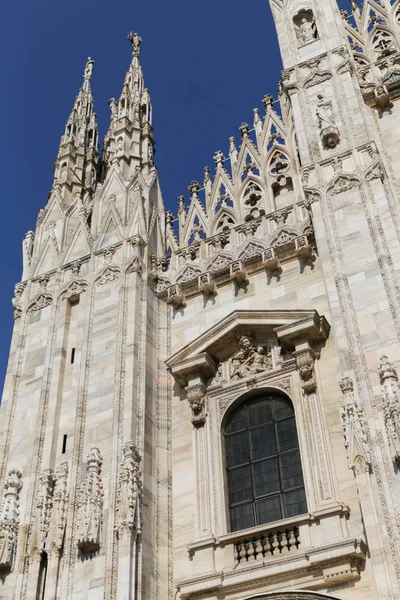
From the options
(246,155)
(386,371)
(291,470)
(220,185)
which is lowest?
(291,470)

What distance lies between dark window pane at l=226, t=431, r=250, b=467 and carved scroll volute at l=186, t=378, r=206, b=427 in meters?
0.59

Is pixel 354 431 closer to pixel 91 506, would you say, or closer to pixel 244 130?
pixel 91 506

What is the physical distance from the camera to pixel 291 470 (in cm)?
1361

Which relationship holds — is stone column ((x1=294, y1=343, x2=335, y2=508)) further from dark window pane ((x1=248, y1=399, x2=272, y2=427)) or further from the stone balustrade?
dark window pane ((x1=248, y1=399, x2=272, y2=427))

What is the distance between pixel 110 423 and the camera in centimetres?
1484

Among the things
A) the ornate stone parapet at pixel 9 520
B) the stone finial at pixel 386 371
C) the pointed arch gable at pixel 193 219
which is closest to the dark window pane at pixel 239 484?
the stone finial at pixel 386 371

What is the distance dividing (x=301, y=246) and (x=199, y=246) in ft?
8.69

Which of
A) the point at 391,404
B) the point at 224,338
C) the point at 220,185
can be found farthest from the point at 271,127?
the point at 391,404

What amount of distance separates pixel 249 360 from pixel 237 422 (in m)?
1.12

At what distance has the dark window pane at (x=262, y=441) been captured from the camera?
14.0 m

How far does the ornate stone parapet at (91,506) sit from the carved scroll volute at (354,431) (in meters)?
4.10

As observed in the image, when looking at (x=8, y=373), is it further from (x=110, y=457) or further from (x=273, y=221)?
(x=273, y=221)

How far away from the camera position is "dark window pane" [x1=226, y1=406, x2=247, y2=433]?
14.6 m

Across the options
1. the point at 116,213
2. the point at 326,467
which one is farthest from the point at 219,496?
the point at 116,213
